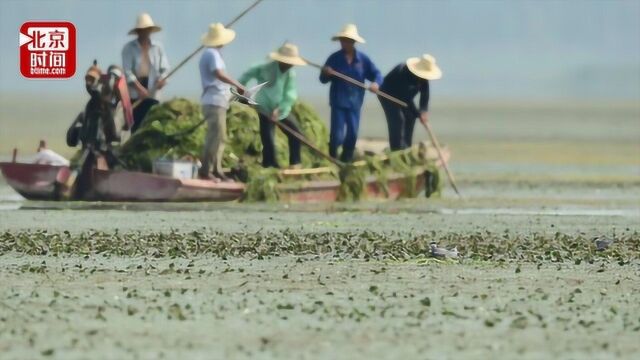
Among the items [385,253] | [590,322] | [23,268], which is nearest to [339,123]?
[385,253]

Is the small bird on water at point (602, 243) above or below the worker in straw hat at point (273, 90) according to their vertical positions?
below

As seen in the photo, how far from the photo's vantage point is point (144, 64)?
21.5 m

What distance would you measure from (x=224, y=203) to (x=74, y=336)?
1105cm

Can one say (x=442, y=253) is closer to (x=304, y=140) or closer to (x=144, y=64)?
(x=304, y=140)

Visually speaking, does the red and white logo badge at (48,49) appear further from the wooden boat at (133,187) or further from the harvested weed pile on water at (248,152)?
the wooden boat at (133,187)

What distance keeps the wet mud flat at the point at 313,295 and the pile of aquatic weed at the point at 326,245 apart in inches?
0.7

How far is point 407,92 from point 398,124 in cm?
45

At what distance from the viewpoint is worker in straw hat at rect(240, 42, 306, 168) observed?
21.4 metres

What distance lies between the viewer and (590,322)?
1068cm

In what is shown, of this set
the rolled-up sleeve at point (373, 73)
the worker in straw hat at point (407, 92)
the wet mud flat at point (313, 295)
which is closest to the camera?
the wet mud flat at point (313, 295)

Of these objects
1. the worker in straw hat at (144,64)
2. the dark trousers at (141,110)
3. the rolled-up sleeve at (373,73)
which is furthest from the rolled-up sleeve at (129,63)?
the rolled-up sleeve at (373,73)

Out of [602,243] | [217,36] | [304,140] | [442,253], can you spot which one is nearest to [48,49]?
[304,140]

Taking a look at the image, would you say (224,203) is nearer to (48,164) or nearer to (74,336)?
(48,164)

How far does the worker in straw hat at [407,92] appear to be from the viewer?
2312 cm
